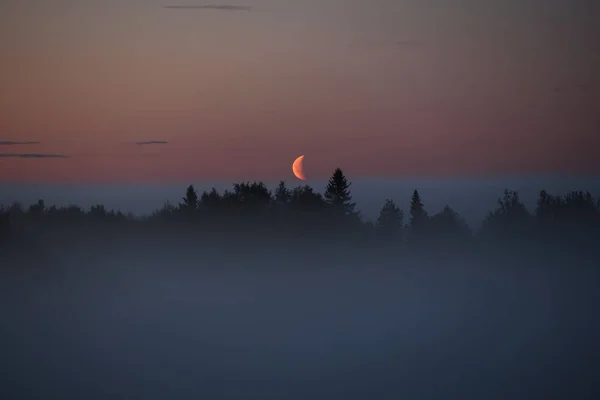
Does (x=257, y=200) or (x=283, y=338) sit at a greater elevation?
(x=257, y=200)

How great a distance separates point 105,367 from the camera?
3078 cm

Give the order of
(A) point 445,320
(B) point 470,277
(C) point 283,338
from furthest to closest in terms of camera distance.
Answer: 1. (B) point 470,277
2. (A) point 445,320
3. (C) point 283,338

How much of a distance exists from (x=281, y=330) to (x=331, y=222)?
3230cm

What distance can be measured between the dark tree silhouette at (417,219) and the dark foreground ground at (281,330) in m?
15.6

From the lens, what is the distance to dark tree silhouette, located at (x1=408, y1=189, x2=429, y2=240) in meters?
79.5

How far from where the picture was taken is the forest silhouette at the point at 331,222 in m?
68.5

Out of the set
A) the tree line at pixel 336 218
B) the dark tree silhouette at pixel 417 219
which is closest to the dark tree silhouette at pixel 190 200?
the tree line at pixel 336 218

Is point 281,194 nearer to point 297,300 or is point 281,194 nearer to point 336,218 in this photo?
point 336,218

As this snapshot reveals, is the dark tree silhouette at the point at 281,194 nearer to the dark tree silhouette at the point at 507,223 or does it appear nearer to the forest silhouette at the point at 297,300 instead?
the forest silhouette at the point at 297,300

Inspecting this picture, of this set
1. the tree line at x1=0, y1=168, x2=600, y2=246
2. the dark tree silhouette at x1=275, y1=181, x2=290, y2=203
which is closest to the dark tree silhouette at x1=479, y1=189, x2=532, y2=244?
the tree line at x1=0, y1=168, x2=600, y2=246

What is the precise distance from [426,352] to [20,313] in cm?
2079

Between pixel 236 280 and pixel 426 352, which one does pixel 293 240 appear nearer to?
pixel 236 280

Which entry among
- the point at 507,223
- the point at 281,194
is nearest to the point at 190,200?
the point at 281,194

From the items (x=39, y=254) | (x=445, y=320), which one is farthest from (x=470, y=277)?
(x=39, y=254)
